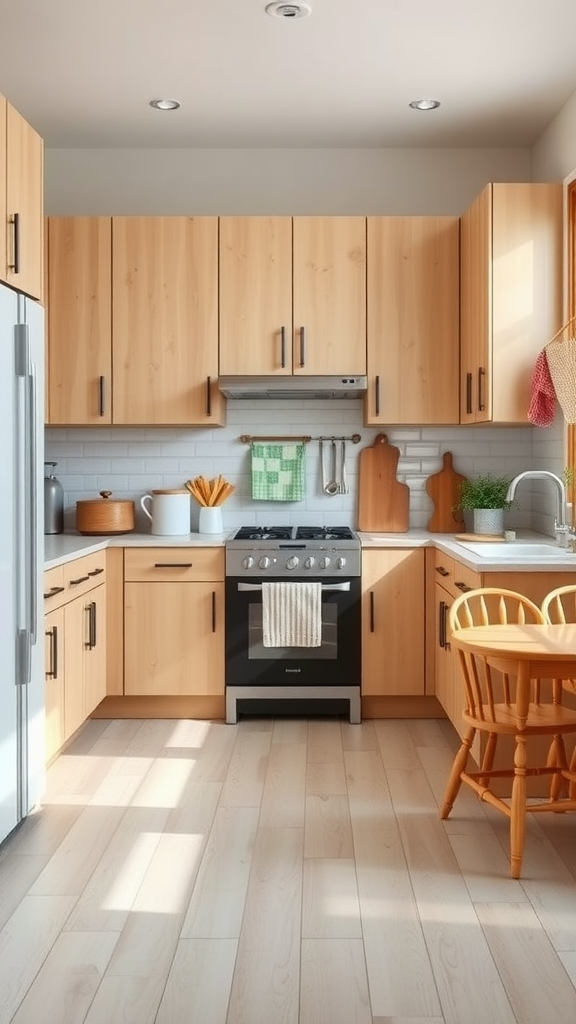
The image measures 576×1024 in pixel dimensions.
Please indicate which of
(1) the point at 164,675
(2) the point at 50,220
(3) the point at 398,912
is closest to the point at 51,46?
(2) the point at 50,220

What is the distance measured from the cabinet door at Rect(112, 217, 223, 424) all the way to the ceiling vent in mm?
1385

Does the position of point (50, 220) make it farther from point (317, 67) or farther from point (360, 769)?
point (360, 769)

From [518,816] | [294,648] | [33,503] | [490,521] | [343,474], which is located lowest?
[518,816]

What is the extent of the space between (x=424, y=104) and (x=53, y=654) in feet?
→ 9.79

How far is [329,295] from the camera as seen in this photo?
16.6 feet

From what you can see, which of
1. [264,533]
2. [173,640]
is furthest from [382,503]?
[173,640]

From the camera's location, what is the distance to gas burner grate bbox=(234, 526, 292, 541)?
488cm

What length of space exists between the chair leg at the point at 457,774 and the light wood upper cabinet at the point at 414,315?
2026 millimetres

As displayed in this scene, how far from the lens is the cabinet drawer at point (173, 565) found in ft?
15.9

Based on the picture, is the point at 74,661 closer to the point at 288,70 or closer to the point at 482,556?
the point at 482,556

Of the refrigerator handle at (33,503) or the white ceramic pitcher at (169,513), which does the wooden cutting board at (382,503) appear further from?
the refrigerator handle at (33,503)

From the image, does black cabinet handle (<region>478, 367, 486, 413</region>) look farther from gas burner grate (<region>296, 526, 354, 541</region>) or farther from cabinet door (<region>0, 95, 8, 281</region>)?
cabinet door (<region>0, 95, 8, 281</region>)

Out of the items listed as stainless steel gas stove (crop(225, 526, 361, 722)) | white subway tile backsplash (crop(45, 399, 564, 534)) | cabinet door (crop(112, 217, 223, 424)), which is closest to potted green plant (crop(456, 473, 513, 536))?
white subway tile backsplash (crop(45, 399, 564, 534))

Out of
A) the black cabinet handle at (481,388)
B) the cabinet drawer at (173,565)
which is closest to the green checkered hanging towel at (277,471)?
the cabinet drawer at (173,565)
